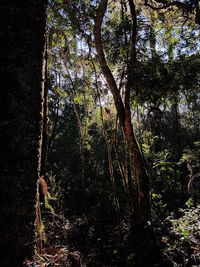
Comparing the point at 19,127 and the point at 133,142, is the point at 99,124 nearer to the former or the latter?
the point at 133,142

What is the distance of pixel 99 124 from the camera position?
10.3 ft

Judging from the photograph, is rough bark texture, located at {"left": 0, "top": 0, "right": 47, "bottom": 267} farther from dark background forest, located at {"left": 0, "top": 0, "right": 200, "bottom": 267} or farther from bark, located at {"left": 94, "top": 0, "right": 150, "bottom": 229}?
bark, located at {"left": 94, "top": 0, "right": 150, "bottom": 229}

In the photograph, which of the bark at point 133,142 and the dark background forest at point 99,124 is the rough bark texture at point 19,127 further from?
the bark at point 133,142

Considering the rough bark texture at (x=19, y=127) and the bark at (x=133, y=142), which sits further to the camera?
the bark at (x=133, y=142)

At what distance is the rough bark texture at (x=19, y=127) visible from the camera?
0.68 meters

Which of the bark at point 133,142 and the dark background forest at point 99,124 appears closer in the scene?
the dark background forest at point 99,124

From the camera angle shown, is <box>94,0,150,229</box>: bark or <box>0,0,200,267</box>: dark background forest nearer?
<box>0,0,200,267</box>: dark background forest

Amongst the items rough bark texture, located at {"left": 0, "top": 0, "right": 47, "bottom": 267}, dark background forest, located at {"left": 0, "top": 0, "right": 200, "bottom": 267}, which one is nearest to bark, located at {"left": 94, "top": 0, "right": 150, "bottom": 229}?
dark background forest, located at {"left": 0, "top": 0, "right": 200, "bottom": 267}

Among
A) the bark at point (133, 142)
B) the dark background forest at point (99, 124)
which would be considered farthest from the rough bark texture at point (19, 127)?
the bark at point (133, 142)

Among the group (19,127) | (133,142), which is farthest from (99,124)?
(19,127)

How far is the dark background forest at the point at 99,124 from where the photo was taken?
0.72 metres

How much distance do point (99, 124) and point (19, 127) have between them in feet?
7.96

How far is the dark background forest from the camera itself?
2.38 ft

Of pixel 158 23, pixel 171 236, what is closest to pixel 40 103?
pixel 171 236
